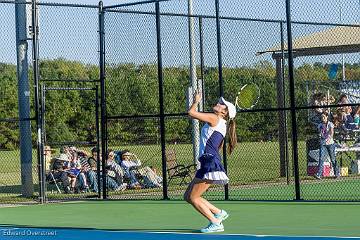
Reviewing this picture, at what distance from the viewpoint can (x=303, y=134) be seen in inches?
1099

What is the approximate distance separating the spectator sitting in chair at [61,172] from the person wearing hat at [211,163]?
9344mm

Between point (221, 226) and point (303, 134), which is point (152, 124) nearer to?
point (303, 134)

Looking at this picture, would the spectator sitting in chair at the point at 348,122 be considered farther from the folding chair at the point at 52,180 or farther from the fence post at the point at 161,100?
the folding chair at the point at 52,180

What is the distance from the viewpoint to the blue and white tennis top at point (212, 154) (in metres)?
13.6

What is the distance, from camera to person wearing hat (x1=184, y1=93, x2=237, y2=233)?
13641 mm

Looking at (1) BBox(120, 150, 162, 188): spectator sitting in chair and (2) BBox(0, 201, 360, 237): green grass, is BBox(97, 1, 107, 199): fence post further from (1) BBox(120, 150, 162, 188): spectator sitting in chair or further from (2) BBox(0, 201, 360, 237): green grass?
(1) BBox(120, 150, 162, 188): spectator sitting in chair

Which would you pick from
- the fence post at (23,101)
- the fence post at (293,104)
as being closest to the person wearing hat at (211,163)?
the fence post at (293,104)

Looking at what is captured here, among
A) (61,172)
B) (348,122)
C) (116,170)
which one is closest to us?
(116,170)

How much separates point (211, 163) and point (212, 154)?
0.12 meters

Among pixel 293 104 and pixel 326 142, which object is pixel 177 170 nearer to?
pixel 326 142

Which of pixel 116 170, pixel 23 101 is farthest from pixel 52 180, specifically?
pixel 23 101

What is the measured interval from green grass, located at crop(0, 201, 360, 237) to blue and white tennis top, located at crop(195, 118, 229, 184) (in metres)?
0.76

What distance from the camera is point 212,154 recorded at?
44.9 ft

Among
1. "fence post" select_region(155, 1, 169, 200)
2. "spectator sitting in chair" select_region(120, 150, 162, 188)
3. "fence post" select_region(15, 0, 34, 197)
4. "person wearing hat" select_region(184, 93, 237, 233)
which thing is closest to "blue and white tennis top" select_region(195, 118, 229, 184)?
"person wearing hat" select_region(184, 93, 237, 233)
